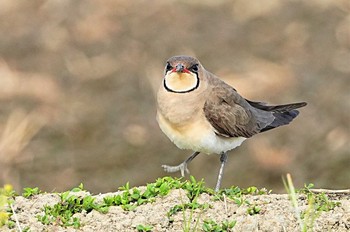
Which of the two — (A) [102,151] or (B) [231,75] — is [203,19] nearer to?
(B) [231,75]

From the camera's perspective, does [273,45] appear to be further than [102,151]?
Yes

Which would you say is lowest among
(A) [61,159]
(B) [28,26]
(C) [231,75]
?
(A) [61,159]

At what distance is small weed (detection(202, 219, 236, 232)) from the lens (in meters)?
6.70

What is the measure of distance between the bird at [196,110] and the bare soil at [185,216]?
1.91 feet

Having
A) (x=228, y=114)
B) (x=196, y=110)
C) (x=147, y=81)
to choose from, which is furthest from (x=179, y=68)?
(x=147, y=81)

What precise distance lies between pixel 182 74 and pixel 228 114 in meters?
0.40

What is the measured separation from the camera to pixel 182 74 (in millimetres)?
7695

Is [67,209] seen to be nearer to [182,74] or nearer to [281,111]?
[182,74]

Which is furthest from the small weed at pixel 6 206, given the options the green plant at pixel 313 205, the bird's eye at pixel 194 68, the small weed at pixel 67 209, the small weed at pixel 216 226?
the green plant at pixel 313 205

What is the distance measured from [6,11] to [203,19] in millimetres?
1850

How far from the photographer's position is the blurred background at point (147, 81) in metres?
11.2

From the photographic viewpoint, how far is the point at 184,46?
1202 cm

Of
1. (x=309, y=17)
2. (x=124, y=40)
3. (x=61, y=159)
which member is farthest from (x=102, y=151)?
(x=309, y=17)

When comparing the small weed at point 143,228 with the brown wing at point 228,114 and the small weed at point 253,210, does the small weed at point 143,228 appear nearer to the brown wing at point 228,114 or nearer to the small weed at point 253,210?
the small weed at point 253,210
